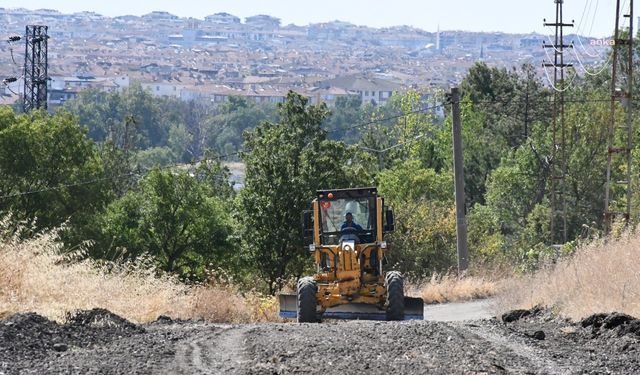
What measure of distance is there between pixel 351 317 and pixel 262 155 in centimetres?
1927

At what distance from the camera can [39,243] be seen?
19.0 meters

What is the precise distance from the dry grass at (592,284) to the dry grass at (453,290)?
20.5ft

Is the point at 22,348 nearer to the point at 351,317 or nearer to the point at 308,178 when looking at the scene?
the point at 351,317

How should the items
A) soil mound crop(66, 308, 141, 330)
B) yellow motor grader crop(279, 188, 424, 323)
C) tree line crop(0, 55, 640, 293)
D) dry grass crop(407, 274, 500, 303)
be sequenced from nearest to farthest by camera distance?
soil mound crop(66, 308, 141, 330) < yellow motor grader crop(279, 188, 424, 323) < dry grass crop(407, 274, 500, 303) < tree line crop(0, 55, 640, 293)

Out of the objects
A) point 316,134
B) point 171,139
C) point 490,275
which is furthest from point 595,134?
point 171,139

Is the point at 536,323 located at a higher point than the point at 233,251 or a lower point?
higher

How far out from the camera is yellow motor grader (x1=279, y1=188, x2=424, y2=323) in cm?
Result: 2139

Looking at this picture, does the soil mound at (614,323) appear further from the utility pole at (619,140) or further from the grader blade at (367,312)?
the utility pole at (619,140)

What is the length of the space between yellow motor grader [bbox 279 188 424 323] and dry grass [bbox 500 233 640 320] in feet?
7.60

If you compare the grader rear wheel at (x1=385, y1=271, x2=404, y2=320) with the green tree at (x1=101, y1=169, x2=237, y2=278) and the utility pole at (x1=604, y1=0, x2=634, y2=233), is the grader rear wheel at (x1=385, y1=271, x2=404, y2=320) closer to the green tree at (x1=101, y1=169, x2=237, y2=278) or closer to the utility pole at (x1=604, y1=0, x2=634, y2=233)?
the utility pole at (x1=604, y1=0, x2=634, y2=233)

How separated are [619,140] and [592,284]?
175 ft

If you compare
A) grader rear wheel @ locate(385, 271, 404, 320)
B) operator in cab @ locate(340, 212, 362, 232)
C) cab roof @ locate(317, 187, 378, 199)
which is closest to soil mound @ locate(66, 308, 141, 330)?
grader rear wheel @ locate(385, 271, 404, 320)

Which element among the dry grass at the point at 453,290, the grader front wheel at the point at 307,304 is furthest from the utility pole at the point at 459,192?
the grader front wheel at the point at 307,304

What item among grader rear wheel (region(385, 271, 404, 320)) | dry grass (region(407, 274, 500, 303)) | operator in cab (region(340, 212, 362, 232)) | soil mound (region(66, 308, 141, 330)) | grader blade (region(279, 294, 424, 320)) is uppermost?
operator in cab (region(340, 212, 362, 232))
